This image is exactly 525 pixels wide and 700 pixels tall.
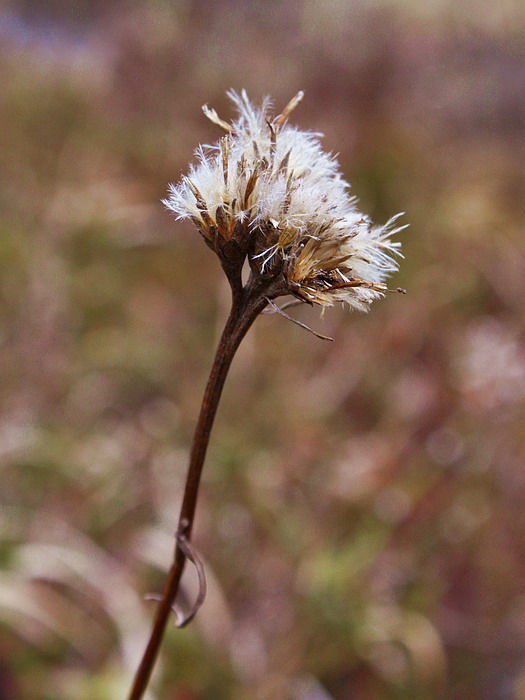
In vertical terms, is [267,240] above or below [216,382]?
above

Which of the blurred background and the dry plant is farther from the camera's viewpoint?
the blurred background

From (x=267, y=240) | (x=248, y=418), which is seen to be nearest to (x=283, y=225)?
(x=267, y=240)

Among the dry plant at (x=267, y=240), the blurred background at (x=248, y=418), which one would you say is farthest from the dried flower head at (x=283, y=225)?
the blurred background at (x=248, y=418)

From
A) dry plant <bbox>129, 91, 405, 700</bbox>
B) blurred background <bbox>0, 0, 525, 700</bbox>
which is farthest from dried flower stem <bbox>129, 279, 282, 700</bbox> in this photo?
blurred background <bbox>0, 0, 525, 700</bbox>

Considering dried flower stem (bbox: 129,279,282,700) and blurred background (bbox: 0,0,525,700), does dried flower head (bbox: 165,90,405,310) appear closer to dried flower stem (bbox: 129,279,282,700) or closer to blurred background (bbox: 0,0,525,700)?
dried flower stem (bbox: 129,279,282,700)

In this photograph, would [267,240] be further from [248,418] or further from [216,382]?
[248,418]

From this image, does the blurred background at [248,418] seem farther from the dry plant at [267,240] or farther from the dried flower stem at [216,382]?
the dry plant at [267,240]
